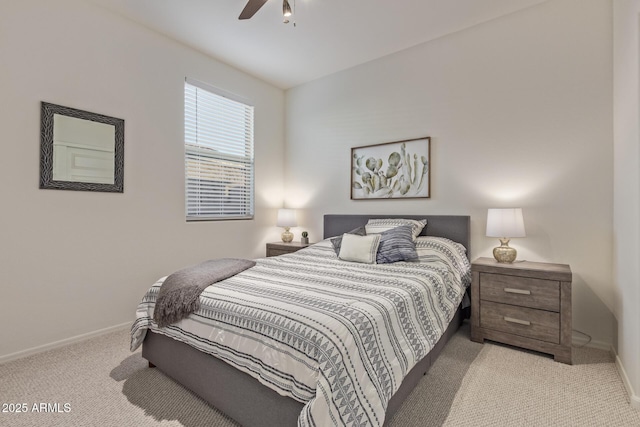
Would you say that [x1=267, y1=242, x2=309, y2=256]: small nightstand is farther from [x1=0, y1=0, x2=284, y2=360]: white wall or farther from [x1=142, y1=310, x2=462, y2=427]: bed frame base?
[x1=142, y1=310, x2=462, y2=427]: bed frame base

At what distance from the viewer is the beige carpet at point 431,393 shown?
5.20ft

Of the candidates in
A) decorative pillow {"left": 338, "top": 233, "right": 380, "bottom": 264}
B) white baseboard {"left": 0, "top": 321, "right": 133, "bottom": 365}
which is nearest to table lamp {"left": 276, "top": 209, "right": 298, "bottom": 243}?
decorative pillow {"left": 338, "top": 233, "right": 380, "bottom": 264}

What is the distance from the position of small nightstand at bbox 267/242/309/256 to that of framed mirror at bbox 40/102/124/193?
6.06 ft

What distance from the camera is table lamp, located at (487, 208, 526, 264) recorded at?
8.12ft

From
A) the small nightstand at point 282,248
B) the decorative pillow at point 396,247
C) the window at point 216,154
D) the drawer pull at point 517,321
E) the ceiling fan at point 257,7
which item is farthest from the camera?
the small nightstand at point 282,248

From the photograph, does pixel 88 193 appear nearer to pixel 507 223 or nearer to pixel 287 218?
pixel 287 218

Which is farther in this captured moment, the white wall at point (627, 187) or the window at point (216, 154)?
the window at point (216, 154)

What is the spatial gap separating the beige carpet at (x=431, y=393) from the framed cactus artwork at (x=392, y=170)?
5.65 feet

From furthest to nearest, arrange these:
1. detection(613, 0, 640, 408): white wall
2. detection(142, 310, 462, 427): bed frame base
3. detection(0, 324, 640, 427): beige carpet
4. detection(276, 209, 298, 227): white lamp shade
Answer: detection(276, 209, 298, 227): white lamp shade
detection(613, 0, 640, 408): white wall
detection(0, 324, 640, 427): beige carpet
detection(142, 310, 462, 427): bed frame base

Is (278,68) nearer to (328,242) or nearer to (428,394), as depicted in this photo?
(328,242)

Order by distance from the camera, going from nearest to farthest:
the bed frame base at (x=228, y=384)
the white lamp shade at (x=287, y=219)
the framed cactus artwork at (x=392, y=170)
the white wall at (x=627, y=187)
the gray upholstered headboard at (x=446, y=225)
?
the bed frame base at (x=228, y=384)
the white wall at (x=627, y=187)
the gray upholstered headboard at (x=446, y=225)
the framed cactus artwork at (x=392, y=170)
the white lamp shade at (x=287, y=219)

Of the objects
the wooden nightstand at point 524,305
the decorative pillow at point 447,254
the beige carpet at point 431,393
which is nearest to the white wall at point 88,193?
the beige carpet at point 431,393

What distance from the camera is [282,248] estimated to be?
3.89 m

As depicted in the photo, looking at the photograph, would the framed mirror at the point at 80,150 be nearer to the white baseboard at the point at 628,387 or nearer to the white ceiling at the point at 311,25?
the white ceiling at the point at 311,25
